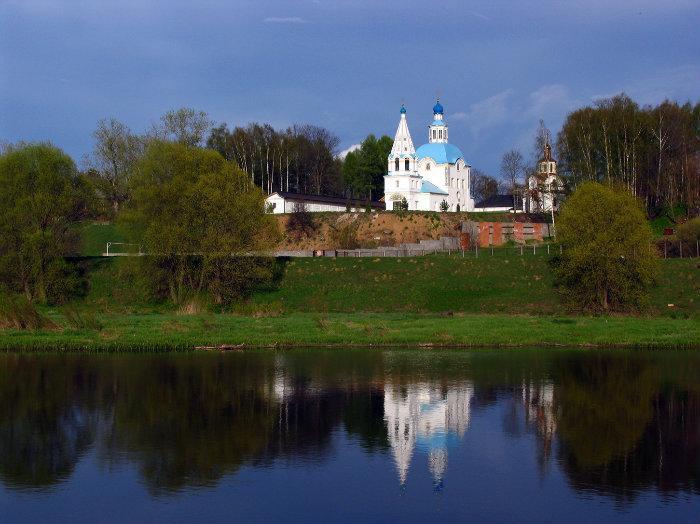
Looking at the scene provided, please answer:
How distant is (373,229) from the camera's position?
8356 cm

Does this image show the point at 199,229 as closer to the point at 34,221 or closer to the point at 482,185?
the point at 34,221

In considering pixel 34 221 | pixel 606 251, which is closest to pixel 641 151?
pixel 606 251

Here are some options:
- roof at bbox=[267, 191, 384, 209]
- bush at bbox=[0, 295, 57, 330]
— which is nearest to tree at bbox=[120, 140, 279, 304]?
bush at bbox=[0, 295, 57, 330]

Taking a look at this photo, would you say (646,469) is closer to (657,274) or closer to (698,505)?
(698,505)

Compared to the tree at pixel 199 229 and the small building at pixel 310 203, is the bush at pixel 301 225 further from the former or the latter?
the tree at pixel 199 229

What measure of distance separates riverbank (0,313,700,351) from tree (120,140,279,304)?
9.68m

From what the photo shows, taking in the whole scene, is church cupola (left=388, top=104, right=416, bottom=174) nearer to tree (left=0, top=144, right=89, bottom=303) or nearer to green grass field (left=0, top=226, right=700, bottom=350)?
green grass field (left=0, top=226, right=700, bottom=350)

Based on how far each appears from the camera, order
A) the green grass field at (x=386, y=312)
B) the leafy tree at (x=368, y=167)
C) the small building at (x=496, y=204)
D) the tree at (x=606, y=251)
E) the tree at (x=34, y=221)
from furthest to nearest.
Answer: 1. the leafy tree at (x=368, y=167)
2. the small building at (x=496, y=204)
3. the tree at (x=34, y=221)
4. the tree at (x=606, y=251)
5. the green grass field at (x=386, y=312)

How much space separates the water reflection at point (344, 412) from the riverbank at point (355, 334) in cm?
199

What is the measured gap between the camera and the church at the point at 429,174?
318 feet

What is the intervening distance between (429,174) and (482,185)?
44.1 meters

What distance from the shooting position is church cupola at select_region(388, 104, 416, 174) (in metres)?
98.2

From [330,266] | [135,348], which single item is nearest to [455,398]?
[135,348]

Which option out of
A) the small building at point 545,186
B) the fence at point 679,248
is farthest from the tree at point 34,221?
the small building at point 545,186
